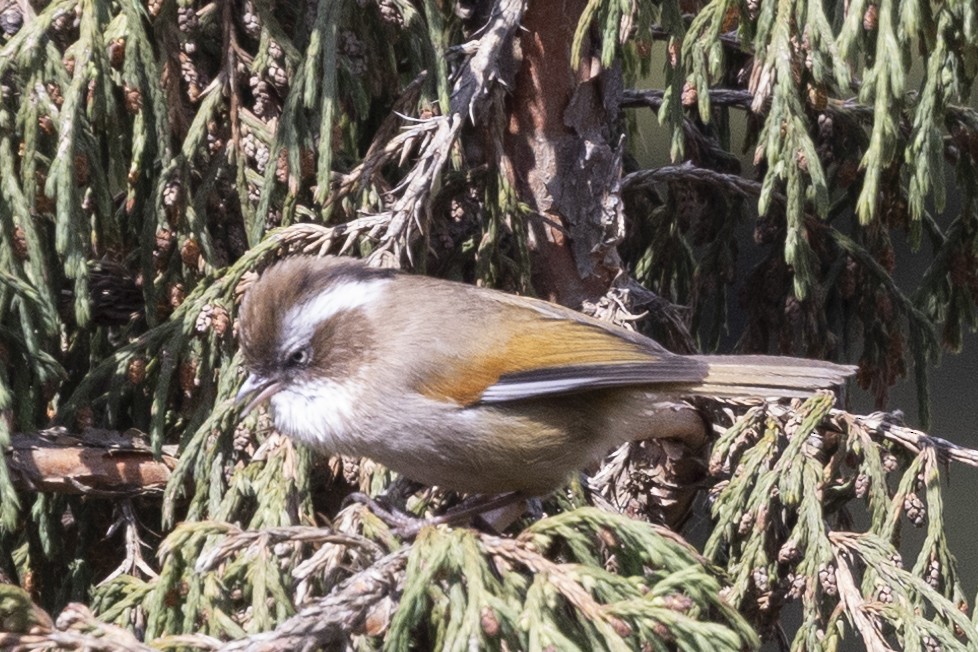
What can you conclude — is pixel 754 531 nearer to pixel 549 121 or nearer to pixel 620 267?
pixel 620 267

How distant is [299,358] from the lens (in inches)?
120

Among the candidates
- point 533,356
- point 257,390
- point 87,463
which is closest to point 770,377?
point 533,356

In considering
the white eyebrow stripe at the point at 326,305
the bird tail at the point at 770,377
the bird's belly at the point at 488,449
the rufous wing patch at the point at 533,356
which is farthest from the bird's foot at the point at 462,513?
the bird tail at the point at 770,377

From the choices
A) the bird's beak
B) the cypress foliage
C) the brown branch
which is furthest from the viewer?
the brown branch

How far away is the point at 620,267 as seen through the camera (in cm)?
365

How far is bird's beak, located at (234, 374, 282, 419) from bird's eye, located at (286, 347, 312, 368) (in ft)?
0.22

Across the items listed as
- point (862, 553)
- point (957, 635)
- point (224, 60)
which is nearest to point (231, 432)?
point (224, 60)

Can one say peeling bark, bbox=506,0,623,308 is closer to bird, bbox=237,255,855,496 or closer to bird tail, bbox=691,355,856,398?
bird, bbox=237,255,855,496

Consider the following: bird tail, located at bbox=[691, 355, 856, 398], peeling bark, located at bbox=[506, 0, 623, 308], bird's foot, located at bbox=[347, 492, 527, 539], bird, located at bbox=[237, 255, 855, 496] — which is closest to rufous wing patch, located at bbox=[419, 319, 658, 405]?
bird, located at bbox=[237, 255, 855, 496]

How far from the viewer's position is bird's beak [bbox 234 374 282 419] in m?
2.94

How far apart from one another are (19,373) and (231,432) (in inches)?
23.7

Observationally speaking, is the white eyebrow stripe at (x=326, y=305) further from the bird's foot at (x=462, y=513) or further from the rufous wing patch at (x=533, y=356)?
the bird's foot at (x=462, y=513)

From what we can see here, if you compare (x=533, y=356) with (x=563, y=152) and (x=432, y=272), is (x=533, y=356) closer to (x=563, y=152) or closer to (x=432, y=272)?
(x=432, y=272)

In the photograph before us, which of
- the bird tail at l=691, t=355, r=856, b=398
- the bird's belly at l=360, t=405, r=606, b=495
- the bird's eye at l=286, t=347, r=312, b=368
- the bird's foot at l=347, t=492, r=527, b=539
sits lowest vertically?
the bird's foot at l=347, t=492, r=527, b=539
